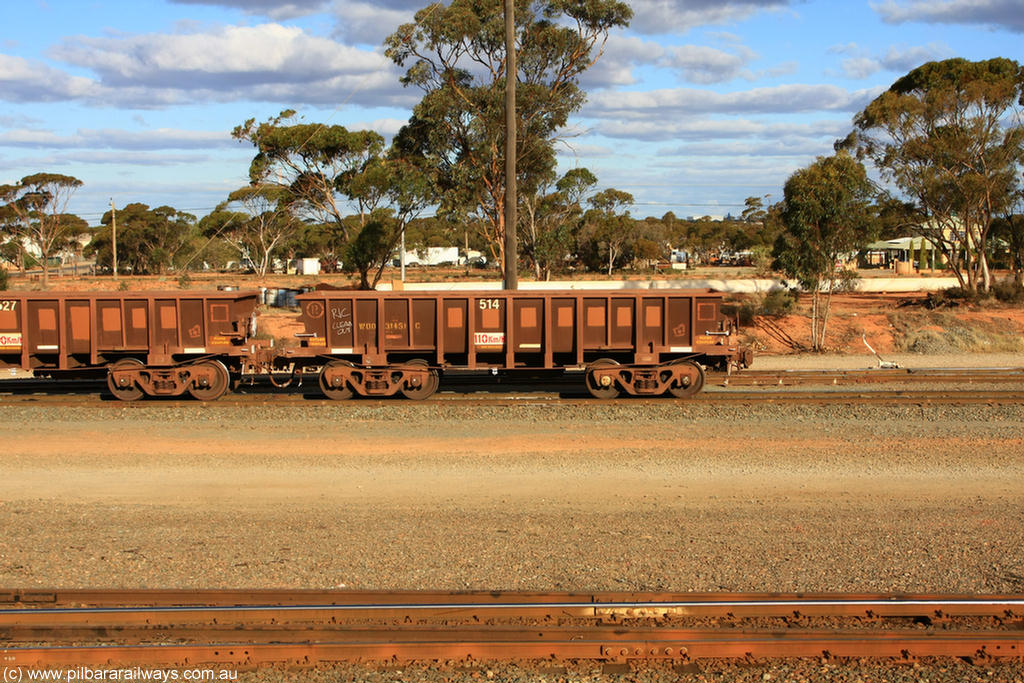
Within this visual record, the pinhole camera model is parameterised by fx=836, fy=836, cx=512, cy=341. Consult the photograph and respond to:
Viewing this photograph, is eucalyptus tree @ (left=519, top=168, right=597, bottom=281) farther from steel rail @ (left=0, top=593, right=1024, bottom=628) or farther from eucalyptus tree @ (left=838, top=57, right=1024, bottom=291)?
steel rail @ (left=0, top=593, right=1024, bottom=628)

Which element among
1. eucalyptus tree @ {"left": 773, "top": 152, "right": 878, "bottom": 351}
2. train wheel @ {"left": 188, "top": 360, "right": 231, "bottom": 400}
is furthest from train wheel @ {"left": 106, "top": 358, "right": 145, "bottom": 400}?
eucalyptus tree @ {"left": 773, "top": 152, "right": 878, "bottom": 351}

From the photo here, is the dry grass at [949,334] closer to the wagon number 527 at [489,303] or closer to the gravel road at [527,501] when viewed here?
the gravel road at [527,501]

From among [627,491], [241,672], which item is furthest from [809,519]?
[241,672]

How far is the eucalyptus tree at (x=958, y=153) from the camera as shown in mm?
35844

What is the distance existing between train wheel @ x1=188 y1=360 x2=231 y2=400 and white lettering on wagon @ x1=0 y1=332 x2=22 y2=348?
3.77 m

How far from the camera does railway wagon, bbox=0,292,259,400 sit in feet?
58.8

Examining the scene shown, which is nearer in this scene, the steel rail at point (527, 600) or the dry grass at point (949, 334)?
the steel rail at point (527, 600)

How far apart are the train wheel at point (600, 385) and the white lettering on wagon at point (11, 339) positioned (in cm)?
1229

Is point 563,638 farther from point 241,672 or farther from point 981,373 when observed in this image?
point 981,373

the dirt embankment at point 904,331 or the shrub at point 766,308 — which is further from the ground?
the shrub at point 766,308

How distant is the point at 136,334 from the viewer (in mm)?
18000

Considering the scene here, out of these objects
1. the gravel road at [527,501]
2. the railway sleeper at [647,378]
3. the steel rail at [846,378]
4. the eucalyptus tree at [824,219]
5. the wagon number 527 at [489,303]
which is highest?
the eucalyptus tree at [824,219]

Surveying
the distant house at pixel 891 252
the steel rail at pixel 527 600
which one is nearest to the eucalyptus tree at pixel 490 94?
the steel rail at pixel 527 600

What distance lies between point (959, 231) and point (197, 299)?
119 feet
